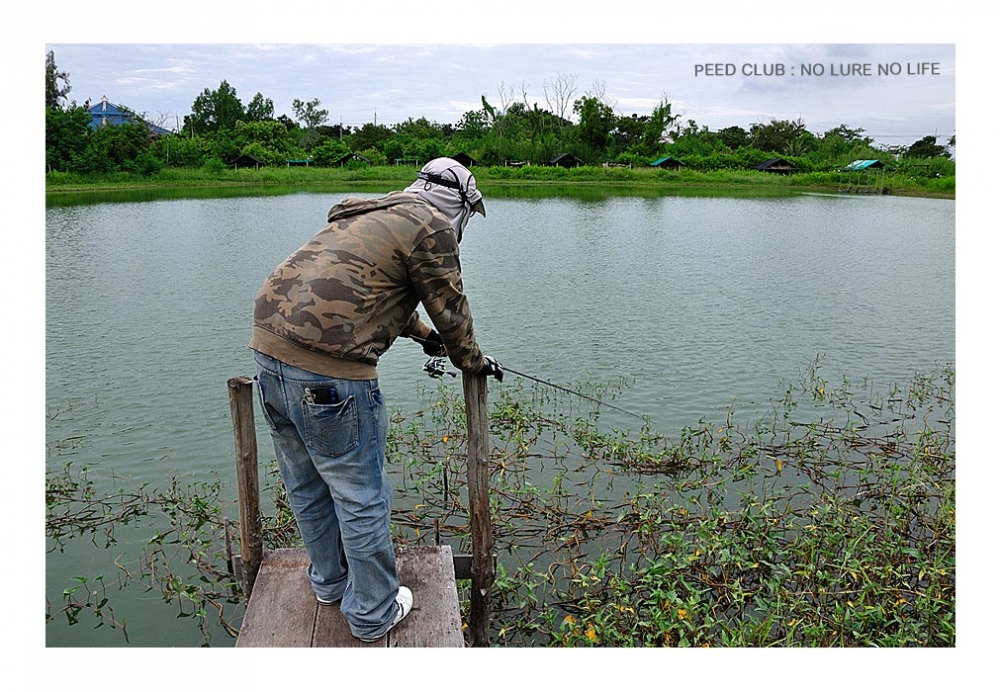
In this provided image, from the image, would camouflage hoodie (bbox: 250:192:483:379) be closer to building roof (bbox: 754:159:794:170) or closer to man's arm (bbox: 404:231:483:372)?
man's arm (bbox: 404:231:483:372)

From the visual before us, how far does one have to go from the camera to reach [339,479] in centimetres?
252

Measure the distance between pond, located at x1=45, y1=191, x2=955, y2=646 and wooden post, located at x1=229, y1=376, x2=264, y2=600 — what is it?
0.77 meters

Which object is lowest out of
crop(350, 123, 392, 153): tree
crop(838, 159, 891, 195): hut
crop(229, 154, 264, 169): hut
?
crop(838, 159, 891, 195): hut

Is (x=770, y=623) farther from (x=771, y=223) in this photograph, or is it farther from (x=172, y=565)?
(x=771, y=223)

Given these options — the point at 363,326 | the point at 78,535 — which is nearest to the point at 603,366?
the point at 78,535

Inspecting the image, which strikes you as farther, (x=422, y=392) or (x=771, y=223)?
(x=771, y=223)

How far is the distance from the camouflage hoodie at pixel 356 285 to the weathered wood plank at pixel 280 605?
101 centimetres

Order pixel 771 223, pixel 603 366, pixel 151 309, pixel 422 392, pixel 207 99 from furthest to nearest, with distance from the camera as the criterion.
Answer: pixel 207 99 → pixel 771 223 → pixel 151 309 → pixel 603 366 → pixel 422 392

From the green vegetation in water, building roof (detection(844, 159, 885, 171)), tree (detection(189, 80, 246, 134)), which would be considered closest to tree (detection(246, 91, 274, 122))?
tree (detection(189, 80, 246, 134))

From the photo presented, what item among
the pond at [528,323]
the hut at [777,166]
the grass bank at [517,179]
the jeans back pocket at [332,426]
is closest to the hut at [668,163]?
the grass bank at [517,179]

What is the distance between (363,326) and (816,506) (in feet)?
10.6

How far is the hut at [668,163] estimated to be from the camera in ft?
155

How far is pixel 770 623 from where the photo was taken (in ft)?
11.1

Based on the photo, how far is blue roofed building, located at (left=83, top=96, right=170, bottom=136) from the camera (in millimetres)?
45769
